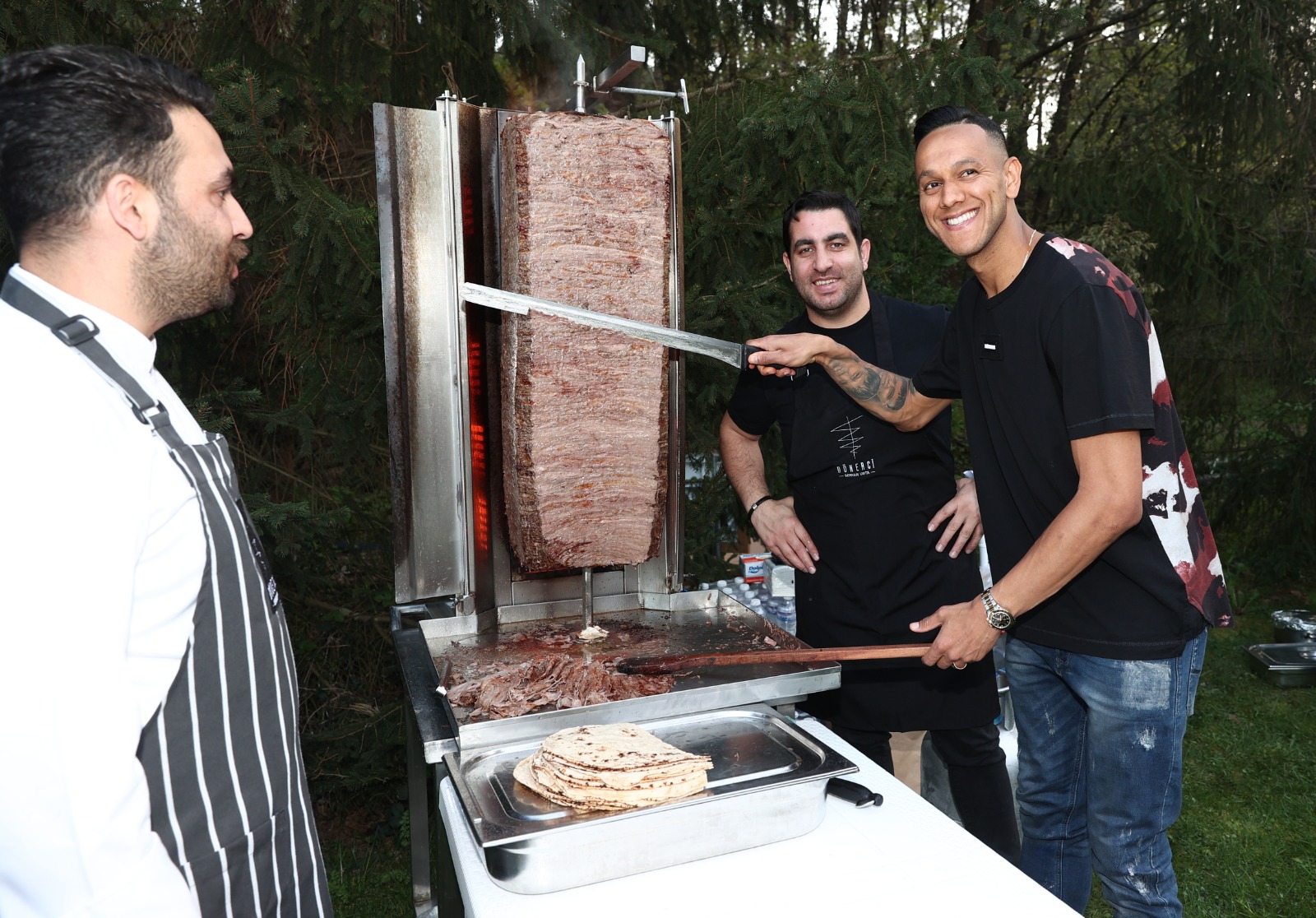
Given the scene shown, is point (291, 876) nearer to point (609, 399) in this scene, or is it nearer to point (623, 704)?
point (623, 704)

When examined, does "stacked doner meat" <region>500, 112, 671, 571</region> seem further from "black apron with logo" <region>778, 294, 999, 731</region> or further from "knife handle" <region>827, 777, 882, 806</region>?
"knife handle" <region>827, 777, 882, 806</region>

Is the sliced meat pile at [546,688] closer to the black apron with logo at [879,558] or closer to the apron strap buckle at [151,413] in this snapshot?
the apron strap buckle at [151,413]

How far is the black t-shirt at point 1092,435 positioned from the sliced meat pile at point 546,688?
104 centimetres

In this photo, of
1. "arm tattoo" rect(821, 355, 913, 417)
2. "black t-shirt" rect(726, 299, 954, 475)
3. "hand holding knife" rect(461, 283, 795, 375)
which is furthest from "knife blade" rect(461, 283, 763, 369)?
"black t-shirt" rect(726, 299, 954, 475)

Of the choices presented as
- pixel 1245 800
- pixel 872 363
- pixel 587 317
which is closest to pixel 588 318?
pixel 587 317

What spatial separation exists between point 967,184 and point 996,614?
3.57 feet

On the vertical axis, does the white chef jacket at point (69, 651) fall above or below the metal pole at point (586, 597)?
above

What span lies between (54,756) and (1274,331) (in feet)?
30.0

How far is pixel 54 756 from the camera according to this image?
1105mm

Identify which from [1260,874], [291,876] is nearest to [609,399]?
[291,876]

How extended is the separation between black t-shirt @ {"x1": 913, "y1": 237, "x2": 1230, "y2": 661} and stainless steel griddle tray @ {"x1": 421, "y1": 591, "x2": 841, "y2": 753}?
2.15ft

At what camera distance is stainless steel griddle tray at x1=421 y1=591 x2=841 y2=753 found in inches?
80.7

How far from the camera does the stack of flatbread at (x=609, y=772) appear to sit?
5.66 feet

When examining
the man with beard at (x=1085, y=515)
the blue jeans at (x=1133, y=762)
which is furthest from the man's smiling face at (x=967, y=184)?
the blue jeans at (x=1133, y=762)
